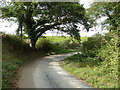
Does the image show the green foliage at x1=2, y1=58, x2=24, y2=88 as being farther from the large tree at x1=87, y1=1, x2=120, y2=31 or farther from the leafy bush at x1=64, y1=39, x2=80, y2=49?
the leafy bush at x1=64, y1=39, x2=80, y2=49

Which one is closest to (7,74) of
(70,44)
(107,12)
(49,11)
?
(107,12)

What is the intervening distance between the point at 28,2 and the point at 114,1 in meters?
9.10

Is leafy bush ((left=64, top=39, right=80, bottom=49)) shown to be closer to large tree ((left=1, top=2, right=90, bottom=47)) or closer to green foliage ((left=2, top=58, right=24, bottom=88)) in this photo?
large tree ((left=1, top=2, right=90, bottom=47))

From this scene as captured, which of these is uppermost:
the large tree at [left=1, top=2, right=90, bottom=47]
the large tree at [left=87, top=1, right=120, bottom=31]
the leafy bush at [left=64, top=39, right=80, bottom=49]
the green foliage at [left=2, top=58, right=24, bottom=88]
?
the large tree at [left=1, top=2, right=90, bottom=47]

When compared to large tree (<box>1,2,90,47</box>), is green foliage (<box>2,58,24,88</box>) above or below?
below

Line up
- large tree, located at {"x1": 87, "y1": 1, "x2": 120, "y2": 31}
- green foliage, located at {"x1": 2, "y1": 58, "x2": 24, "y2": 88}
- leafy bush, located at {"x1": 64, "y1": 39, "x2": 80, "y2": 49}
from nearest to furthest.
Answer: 1. green foliage, located at {"x1": 2, "y1": 58, "x2": 24, "y2": 88}
2. large tree, located at {"x1": 87, "y1": 1, "x2": 120, "y2": 31}
3. leafy bush, located at {"x1": 64, "y1": 39, "x2": 80, "y2": 49}

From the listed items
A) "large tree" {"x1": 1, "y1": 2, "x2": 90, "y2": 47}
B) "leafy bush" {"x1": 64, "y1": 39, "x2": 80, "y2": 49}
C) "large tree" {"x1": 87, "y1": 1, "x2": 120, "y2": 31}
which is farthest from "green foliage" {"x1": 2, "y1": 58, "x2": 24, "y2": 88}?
"leafy bush" {"x1": 64, "y1": 39, "x2": 80, "y2": 49}

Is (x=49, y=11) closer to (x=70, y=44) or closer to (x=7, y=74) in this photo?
(x=7, y=74)

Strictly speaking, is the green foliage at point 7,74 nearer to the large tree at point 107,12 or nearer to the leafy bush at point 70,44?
the large tree at point 107,12

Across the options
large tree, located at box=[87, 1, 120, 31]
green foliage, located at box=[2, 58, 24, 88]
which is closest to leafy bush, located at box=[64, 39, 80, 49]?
large tree, located at box=[87, 1, 120, 31]

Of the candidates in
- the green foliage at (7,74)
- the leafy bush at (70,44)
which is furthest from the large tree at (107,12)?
the leafy bush at (70,44)

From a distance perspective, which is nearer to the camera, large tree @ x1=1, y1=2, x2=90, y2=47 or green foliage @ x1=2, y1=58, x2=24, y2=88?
green foliage @ x1=2, y1=58, x2=24, y2=88

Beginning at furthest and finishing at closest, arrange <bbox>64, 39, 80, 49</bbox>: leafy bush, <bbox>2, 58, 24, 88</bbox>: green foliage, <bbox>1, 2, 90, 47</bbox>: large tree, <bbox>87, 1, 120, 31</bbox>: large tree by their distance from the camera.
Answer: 1. <bbox>64, 39, 80, 49</bbox>: leafy bush
2. <bbox>1, 2, 90, 47</bbox>: large tree
3. <bbox>87, 1, 120, 31</bbox>: large tree
4. <bbox>2, 58, 24, 88</bbox>: green foliage

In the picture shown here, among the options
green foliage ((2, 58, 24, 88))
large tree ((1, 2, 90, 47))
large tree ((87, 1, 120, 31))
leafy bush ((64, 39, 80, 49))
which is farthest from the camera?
leafy bush ((64, 39, 80, 49))
